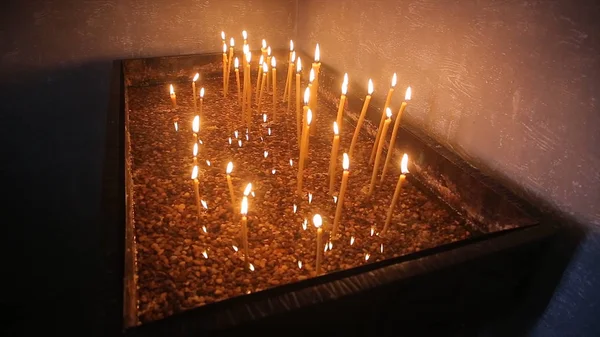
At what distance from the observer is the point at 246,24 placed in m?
3.15

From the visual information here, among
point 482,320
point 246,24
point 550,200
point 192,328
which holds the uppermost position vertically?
point 246,24

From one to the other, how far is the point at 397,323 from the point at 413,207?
640 millimetres

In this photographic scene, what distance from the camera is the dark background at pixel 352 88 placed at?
50.7 inches

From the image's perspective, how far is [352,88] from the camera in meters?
2.54

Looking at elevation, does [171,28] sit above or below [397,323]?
above

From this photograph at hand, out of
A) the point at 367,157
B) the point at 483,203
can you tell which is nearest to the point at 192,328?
the point at 483,203

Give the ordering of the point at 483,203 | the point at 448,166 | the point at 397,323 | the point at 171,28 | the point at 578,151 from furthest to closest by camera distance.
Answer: the point at 171,28 < the point at 448,166 < the point at 483,203 < the point at 578,151 < the point at 397,323

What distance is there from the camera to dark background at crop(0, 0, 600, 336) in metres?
1.29

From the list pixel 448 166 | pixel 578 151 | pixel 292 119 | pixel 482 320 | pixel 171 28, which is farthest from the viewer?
pixel 171 28

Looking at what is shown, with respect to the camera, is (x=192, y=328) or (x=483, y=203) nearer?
(x=192, y=328)

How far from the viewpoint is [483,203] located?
5.04 feet

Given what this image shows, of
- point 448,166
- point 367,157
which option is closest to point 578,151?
point 448,166

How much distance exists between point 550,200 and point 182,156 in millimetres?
1582

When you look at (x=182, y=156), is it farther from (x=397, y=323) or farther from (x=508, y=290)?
(x=508, y=290)
